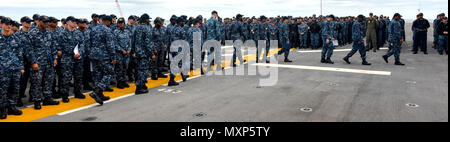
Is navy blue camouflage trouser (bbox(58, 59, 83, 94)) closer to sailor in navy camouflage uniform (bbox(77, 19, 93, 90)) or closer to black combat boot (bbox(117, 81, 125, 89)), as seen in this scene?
sailor in navy camouflage uniform (bbox(77, 19, 93, 90))

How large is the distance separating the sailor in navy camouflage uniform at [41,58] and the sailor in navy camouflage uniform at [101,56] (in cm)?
71

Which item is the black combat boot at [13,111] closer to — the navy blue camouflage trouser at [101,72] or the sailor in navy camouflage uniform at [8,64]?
the sailor in navy camouflage uniform at [8,64]

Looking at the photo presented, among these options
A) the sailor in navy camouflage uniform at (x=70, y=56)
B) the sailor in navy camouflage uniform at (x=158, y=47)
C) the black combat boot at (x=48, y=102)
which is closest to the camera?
the black combat boot at (x=48, y=102)

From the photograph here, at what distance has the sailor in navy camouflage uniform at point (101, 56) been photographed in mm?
6145

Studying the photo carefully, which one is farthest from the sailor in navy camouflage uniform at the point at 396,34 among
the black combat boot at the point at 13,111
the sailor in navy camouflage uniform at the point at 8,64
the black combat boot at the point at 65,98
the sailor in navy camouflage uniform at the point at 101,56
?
the black combat boot at the point at 13,111

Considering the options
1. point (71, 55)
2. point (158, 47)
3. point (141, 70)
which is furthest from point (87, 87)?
point (158, 47)

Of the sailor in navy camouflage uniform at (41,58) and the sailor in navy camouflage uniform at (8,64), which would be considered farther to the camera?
the sailor in navy camouflage uniform at (41,58)

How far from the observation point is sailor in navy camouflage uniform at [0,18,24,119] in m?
5.04

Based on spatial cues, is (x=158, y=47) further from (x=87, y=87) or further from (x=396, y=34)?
(x=396, y=34)

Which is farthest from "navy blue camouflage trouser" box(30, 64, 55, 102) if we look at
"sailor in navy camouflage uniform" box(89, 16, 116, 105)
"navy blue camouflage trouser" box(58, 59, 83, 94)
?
"sailor in navy camouflage uniform" box(89, 16, 116, 105)

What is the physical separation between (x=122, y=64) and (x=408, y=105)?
6.38 metres
